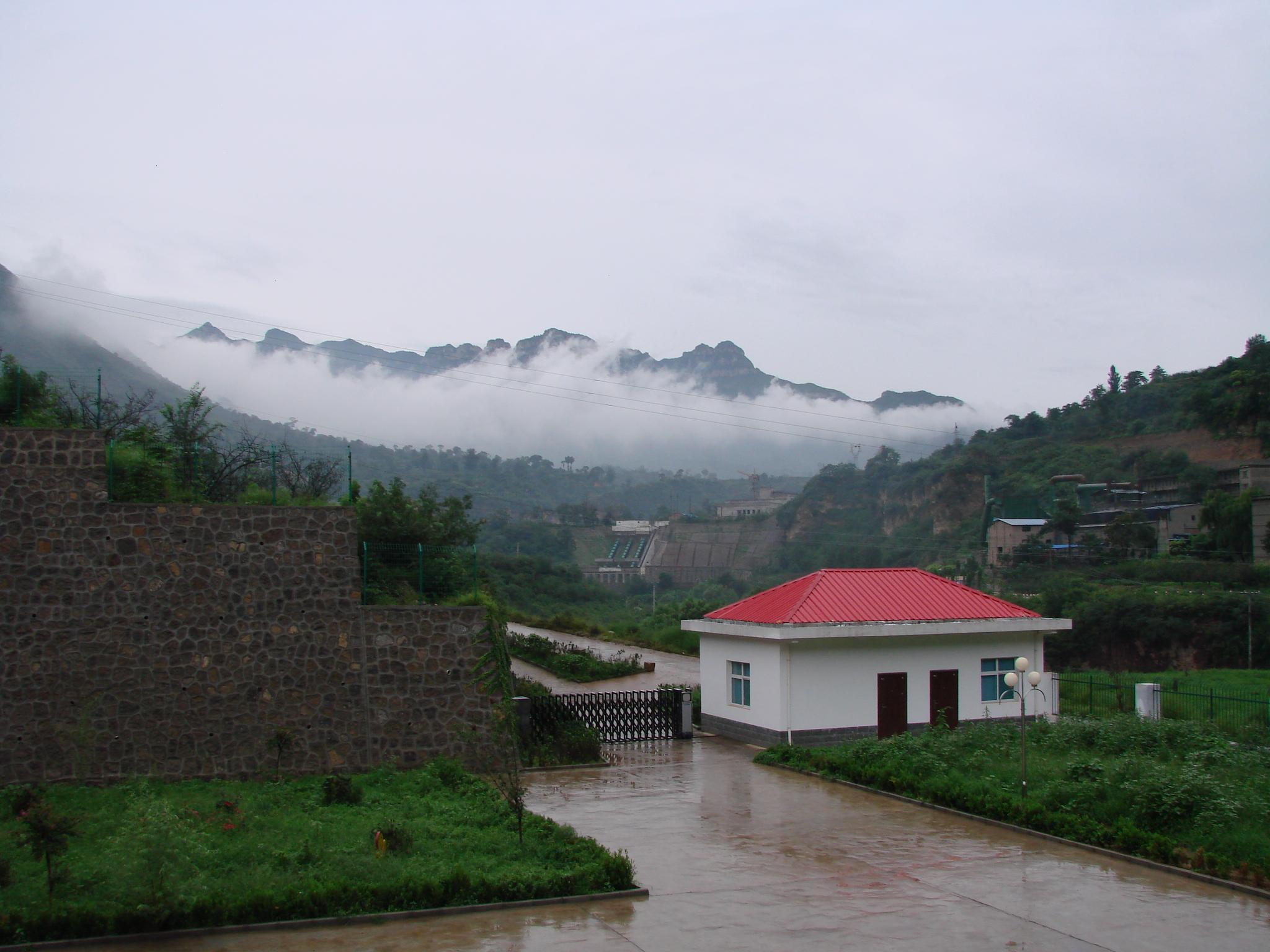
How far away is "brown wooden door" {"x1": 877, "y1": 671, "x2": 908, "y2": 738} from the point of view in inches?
807

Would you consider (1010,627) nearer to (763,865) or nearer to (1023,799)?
(1023,799)

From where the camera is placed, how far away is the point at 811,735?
19906 millimetres

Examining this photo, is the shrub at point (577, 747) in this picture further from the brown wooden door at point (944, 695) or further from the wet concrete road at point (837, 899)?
the brown wooden door at point (944, 695)

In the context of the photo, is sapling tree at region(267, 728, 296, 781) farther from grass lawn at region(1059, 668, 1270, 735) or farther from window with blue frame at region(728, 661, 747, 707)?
grass lawn at region(1059, 668, 1270, 735)

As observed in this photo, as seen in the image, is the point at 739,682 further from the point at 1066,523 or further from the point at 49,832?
the point at 1066,523

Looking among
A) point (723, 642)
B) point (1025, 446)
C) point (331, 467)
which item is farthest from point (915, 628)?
point (1025, 446)

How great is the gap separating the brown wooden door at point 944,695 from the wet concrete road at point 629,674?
28.3 feet

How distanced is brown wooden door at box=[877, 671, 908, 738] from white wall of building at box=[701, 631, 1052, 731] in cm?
11

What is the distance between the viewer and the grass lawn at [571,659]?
105 feet

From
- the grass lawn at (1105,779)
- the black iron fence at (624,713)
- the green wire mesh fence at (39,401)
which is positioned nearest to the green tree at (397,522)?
the black iron fence at (624,713)

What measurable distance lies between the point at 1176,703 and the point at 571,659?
1710cm

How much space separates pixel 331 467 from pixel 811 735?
11006 millimetres

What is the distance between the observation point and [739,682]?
21.7 meters

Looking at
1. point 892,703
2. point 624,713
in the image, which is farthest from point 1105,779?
point 624,713
